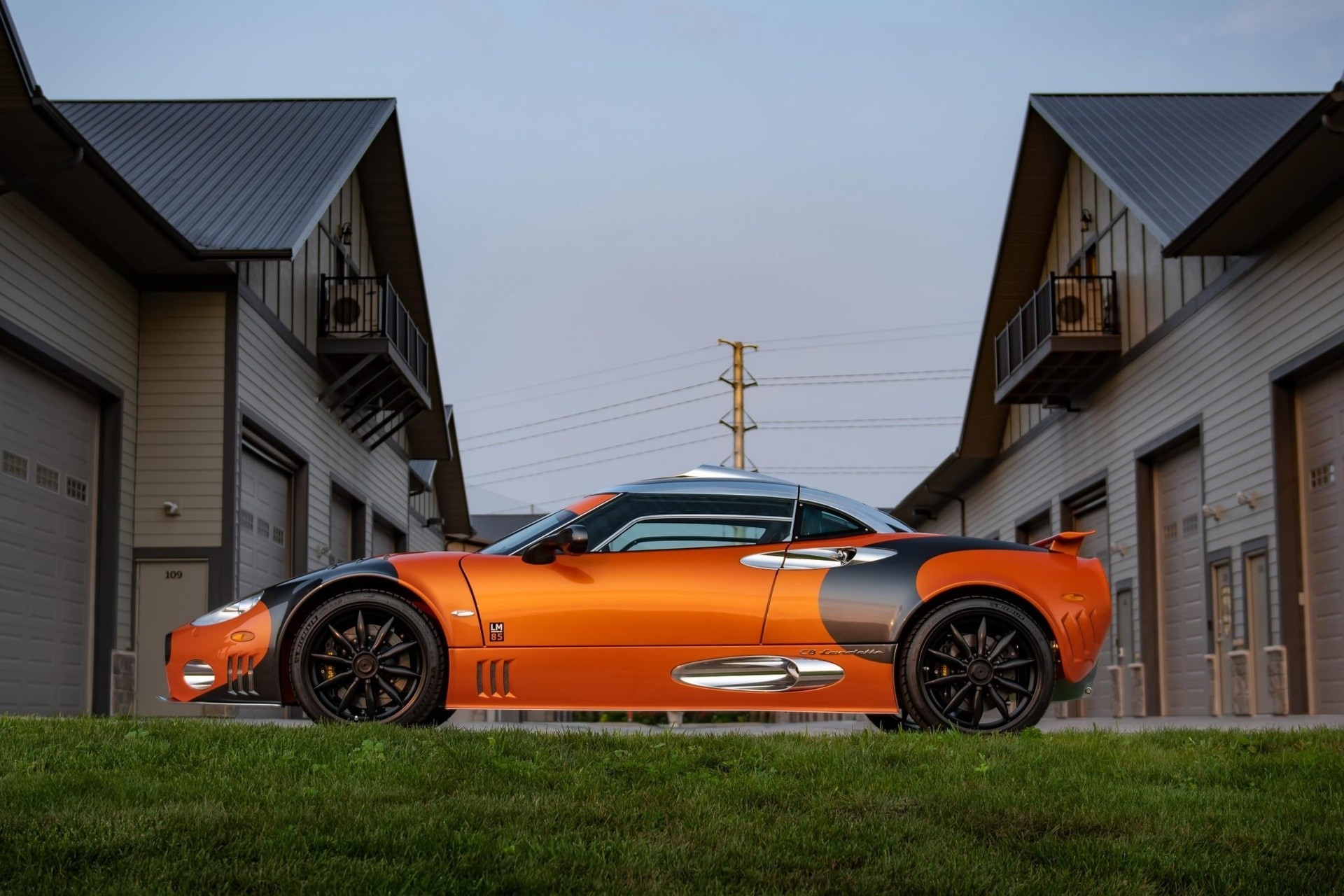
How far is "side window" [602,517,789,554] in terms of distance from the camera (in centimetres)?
748

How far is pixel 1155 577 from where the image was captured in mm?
20750

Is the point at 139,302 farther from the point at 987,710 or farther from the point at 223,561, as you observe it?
the point at 987,710

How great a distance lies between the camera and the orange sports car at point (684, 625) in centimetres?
720

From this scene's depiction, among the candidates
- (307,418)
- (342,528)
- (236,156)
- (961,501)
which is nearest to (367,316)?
(307,418)

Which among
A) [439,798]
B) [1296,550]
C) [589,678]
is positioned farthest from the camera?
[1296,550]

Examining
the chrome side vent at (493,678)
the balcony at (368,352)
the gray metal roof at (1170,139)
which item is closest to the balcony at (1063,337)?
the gray metal roof at (1170,139)

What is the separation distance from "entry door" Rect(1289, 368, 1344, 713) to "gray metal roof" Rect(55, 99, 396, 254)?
11747 millimetres

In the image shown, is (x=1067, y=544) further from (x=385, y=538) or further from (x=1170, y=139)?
(x=385, y=538)

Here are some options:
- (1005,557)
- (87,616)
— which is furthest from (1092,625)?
(87,616)

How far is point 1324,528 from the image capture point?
15266 mm

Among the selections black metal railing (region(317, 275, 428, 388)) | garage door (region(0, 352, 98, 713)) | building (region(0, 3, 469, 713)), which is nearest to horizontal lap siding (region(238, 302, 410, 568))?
building (region(0, 3, 469, 713))

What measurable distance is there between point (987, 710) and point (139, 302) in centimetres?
1346

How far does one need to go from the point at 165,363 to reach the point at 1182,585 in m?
13.6

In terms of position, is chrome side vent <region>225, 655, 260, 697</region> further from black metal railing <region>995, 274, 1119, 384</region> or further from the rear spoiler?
black metal railing <region>995, 274, 1119, 384</region>
